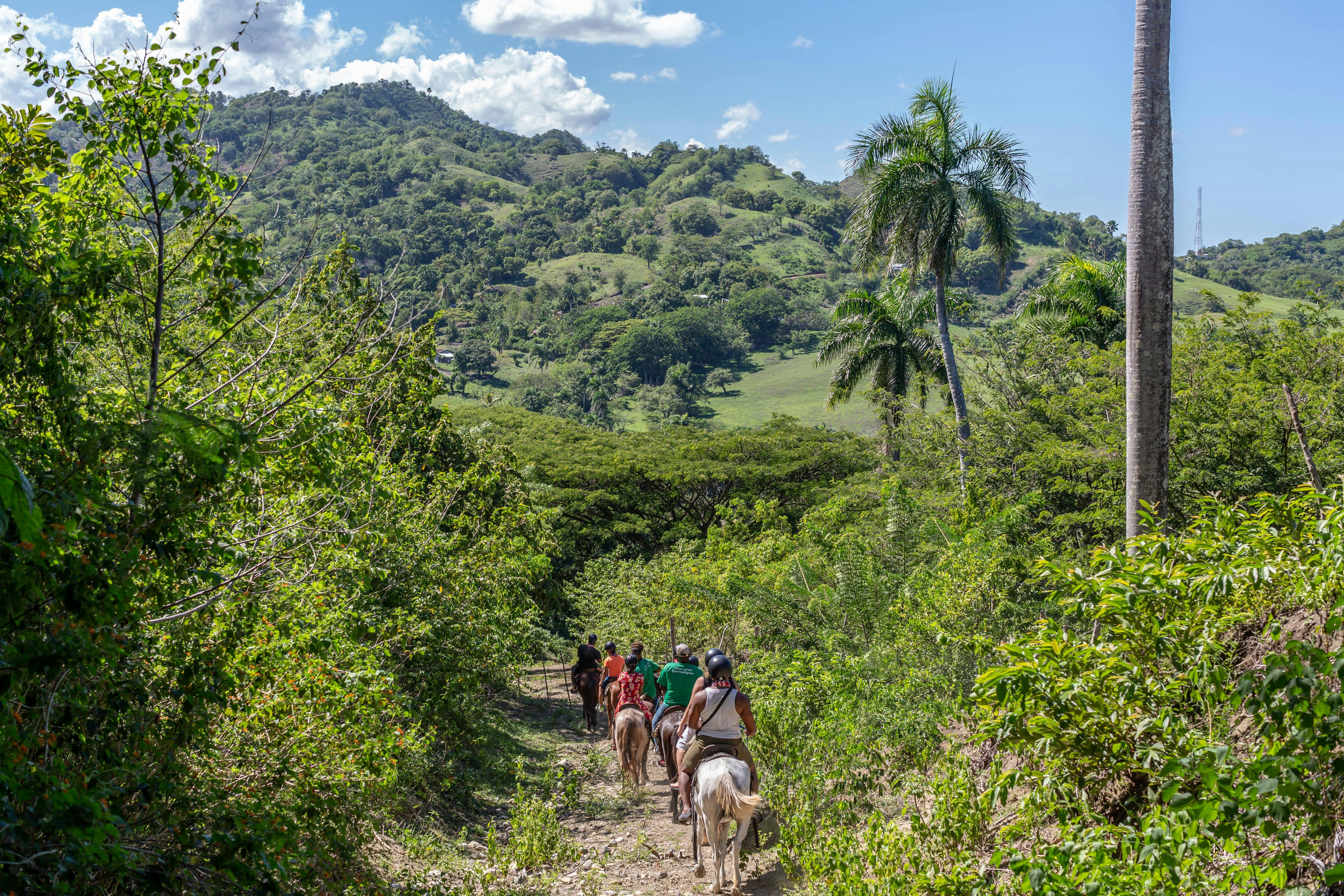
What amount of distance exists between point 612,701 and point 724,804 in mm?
6609

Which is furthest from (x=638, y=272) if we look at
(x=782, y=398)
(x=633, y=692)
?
(x=633, y=692)

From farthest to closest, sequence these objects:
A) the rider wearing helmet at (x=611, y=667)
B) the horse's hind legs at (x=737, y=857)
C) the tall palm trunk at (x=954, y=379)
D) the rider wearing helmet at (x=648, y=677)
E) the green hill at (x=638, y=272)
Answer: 1. the green hill at (x=638, y=272)
2. the tall palm trunk at (x=954, y=379)
3. the rider wearing helmet at (x=611, y=667)
4. the rider wearing helmet at (x=648, y=677)
5. the horse's hind legs at (x=737, y=857)

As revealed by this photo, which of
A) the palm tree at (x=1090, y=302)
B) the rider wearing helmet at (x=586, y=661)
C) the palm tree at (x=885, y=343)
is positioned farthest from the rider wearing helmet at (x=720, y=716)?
the palm tree at (x=885, y=343)

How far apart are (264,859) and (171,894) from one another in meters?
0.40

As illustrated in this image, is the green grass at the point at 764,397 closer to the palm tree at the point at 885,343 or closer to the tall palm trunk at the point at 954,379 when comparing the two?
the palm tree at the point at 885,343

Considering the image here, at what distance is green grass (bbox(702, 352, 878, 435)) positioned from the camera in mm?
75500

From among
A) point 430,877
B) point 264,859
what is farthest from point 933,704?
point 264,859

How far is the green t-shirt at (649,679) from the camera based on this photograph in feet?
41.9

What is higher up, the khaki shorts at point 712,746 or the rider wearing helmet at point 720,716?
the rider wearing helmet at point 720,716

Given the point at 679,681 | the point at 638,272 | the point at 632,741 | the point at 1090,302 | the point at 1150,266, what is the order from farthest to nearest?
the point at 638,272, the point at 1090,302, the point at 632,741, the point at 679,681, the point at 1150,266

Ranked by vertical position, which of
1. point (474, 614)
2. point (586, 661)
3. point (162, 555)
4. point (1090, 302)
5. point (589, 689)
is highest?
point (1090, 302)

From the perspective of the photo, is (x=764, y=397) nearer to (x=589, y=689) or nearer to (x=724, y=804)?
(x=589, y=689)

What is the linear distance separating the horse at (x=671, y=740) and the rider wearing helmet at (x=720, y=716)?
157 centimetres

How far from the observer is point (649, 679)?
42.1 feet
